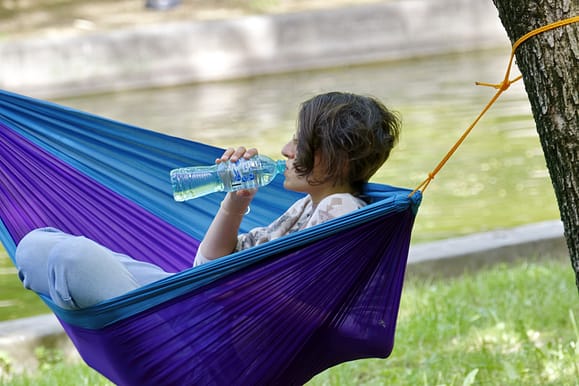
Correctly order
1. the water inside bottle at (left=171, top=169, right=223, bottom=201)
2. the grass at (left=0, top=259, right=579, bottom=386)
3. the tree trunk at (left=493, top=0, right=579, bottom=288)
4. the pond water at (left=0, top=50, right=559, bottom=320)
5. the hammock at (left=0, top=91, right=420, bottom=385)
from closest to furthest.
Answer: the hammock at (left=0, top=91, right=420, bottom=385) < the tree trunk at (left=493, top=0, right=579, bottom=288) < the water inside bottle at (left=171, top=169, right=223, bottom=201) < the grass at (left=0, top=259, right=579, bottom=386) < the pond water at (left=0, top=50, right=559, bottom=320)

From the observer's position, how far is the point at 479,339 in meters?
3.47

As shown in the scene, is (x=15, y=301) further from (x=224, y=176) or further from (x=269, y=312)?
(x=269, y=312)

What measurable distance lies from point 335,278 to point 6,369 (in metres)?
1.86

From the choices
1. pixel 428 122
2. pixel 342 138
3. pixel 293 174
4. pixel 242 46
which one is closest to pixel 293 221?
pixel 293 174

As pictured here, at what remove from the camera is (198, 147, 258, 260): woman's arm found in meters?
2.61

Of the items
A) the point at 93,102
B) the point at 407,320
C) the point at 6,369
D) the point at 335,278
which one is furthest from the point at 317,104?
the point at 93,102

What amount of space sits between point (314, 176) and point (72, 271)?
63cm

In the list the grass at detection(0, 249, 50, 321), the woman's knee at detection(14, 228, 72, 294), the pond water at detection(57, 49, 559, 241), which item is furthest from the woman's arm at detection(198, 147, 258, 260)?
the grass at detection(0, 249, 50, 321)

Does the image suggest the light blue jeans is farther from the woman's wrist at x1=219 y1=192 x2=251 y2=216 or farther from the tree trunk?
the tree trunk

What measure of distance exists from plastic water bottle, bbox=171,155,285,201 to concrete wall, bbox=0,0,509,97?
9.76 meters

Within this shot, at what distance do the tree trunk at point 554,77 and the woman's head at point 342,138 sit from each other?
1.21 feet

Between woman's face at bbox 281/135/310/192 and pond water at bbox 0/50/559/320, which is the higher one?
woman's face at bbox 281/135/310/192

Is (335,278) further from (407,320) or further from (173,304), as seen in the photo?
(407,320)

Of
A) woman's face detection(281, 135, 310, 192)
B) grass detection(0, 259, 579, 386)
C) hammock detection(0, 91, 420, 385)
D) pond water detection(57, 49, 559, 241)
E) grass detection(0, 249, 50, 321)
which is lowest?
pond water detection(57, 49, 559, 241)
